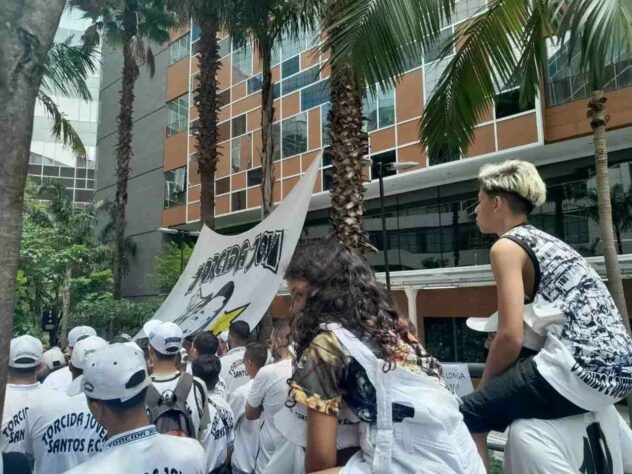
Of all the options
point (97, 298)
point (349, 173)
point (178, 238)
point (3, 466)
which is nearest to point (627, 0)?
point (349, 173)

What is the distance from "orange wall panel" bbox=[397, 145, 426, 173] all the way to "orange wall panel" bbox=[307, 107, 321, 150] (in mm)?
3698

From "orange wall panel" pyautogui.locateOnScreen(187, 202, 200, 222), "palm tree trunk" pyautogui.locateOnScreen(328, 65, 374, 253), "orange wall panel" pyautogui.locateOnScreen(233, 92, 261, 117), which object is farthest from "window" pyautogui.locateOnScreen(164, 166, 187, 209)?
"palm tree trunk" pyautogui.locateOnScreen(328, 65, 374, 253)

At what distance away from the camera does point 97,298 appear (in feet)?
82.0

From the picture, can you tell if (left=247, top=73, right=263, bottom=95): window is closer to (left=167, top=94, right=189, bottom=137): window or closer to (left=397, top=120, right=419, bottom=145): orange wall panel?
(left=167, top=94, right=189, bottom=137): window

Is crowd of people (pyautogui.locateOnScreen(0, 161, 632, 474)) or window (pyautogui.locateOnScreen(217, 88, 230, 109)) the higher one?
window (pyautogui.locateOnScreen(217, 88, 230, 109))

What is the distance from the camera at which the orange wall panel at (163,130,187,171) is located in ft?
94.7

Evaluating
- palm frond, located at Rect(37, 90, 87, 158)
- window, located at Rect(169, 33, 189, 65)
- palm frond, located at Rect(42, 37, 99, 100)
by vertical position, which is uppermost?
window, located at Rect(169, 33, 189, 65)

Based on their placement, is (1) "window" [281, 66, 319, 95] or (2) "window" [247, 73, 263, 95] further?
(2) "window" [247, 73, 263, 95]

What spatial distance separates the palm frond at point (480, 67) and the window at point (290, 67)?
1638 centimetres

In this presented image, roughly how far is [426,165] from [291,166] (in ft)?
20.9

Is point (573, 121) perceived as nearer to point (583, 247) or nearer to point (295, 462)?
point (583, 247)

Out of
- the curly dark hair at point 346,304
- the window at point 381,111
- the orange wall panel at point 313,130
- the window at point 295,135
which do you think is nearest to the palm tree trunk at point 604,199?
the curly dark hair at point 346,304

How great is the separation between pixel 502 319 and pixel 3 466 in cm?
203

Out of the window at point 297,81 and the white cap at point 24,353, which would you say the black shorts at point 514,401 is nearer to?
the white cap at point 24,353
